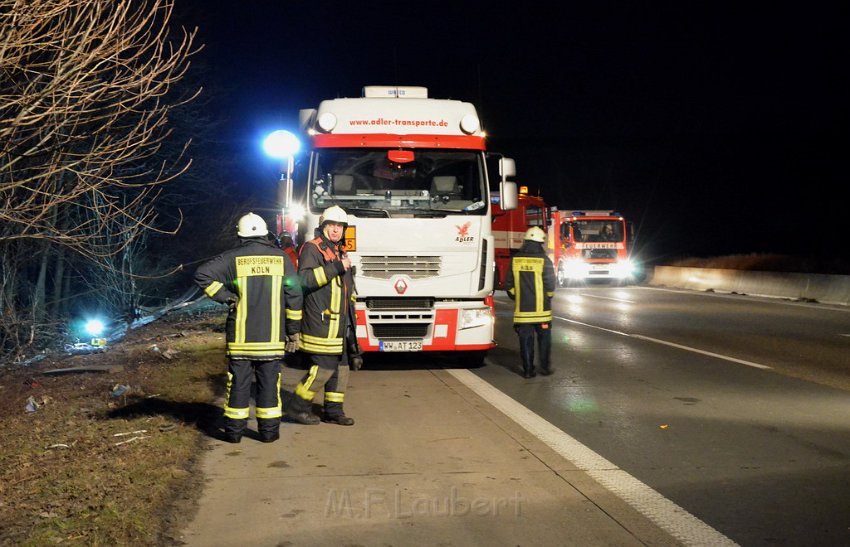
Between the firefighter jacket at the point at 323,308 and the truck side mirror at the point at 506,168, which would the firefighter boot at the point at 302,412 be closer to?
the firefighter jacket at the point at 323,308

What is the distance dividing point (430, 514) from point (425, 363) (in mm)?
7400

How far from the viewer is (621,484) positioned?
609 centimetres

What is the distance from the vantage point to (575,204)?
140m

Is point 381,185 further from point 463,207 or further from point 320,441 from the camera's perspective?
point 320,441

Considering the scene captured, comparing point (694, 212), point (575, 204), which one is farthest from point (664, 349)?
point (575, 204)

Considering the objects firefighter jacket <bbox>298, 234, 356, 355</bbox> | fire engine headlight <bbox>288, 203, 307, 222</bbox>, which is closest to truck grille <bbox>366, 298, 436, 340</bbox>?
A: fire engine headlight <bbox>288, 203, 307, 222</bbox>

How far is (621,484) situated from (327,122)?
23.3 feet

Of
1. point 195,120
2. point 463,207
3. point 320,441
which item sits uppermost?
point 195,120

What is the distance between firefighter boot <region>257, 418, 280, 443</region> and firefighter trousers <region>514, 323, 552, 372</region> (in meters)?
4.31

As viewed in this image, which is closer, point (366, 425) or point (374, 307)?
point (366, 425)

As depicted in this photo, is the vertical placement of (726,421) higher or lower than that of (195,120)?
lower

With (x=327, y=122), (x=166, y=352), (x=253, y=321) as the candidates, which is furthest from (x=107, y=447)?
(x=166, y=352)

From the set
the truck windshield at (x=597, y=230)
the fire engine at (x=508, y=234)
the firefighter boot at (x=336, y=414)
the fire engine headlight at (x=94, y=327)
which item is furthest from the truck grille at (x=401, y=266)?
the truck windshield at (x=597, y=230)

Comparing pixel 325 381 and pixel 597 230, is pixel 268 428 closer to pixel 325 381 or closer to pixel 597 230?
pixel 325 381
